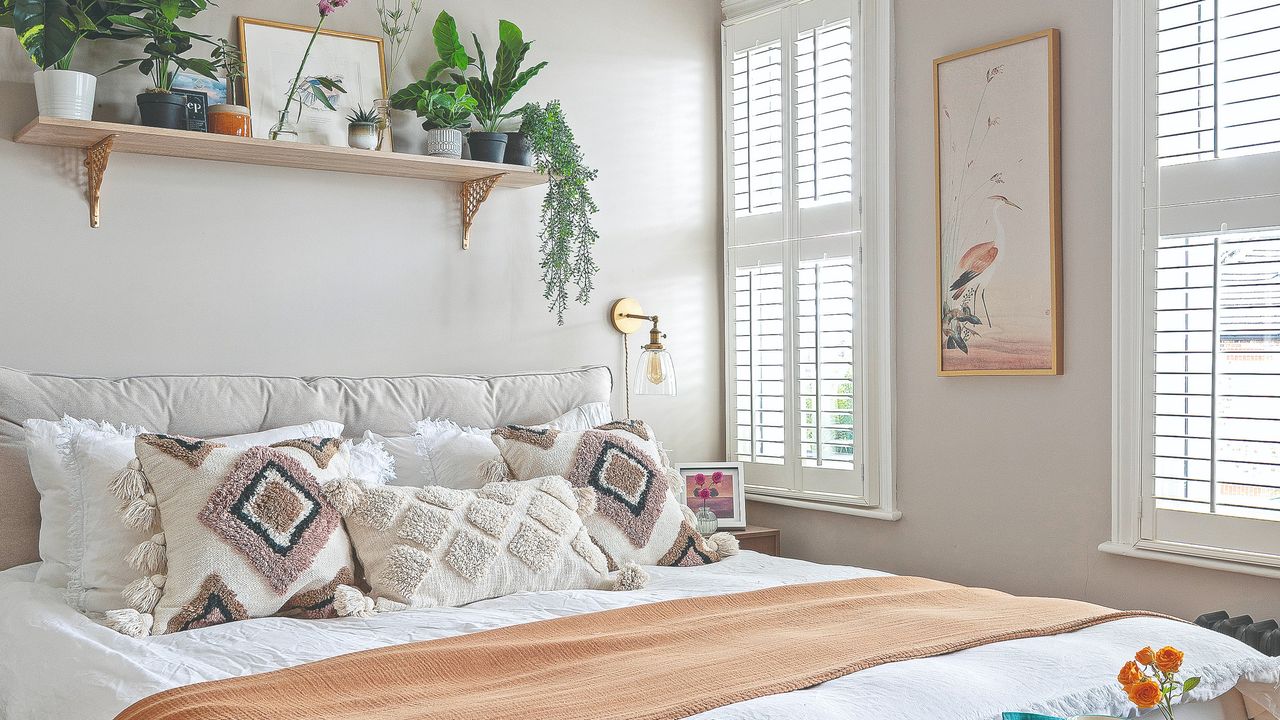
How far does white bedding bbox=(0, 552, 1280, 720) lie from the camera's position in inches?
62.0

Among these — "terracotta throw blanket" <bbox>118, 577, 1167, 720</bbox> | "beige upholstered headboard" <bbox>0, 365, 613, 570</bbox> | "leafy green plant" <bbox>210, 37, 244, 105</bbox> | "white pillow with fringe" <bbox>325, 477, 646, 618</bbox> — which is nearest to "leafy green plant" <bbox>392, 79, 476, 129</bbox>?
"leafy green plant" <bbox>210, 37, 244, 105</bbox>

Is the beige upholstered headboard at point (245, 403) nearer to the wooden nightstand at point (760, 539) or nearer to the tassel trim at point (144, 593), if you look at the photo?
the tassel trim at point (144, 593)

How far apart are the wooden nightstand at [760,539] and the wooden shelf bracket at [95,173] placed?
6.88 feet

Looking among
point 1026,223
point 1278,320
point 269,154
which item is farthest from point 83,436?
point 1278,320

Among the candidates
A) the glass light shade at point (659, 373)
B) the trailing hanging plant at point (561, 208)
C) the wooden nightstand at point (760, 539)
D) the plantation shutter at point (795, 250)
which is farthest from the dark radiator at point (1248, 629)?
the trailing hanging plant at point (561, 208)

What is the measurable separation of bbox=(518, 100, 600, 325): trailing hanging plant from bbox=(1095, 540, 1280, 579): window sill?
5.76 ft

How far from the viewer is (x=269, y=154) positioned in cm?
294

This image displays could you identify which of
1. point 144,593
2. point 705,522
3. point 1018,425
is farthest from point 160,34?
point 1018,425

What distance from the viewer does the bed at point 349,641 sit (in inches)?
63.4

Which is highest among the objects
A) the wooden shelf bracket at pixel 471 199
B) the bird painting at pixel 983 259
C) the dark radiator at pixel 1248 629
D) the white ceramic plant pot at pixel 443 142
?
the white ceramic plant pot at pixel 443 142

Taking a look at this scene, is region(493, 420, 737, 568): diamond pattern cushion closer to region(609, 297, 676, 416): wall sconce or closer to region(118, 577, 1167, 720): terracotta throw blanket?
region(118, 577, 1167, 720): terracotta throw blanket

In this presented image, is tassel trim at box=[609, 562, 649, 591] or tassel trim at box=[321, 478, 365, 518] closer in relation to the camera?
tassel trim at box=[321, 478, 365, 518]

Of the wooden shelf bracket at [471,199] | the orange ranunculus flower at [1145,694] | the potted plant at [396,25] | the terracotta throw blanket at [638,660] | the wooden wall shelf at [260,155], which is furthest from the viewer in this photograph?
the wooden shelf bracket at [471,199]

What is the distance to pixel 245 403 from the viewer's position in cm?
271
